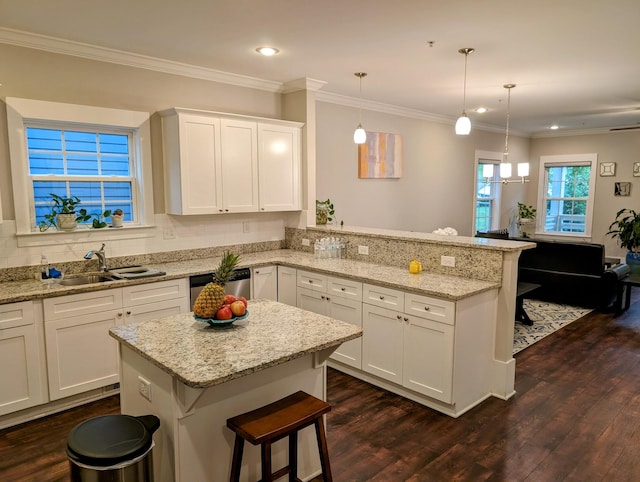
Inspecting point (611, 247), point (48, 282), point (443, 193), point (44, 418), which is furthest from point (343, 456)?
point (611, 247)

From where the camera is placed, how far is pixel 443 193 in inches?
285

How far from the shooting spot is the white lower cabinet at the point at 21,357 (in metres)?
2.92

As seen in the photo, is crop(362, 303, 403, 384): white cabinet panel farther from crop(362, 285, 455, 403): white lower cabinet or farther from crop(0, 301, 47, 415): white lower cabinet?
crop(0, 301, 47, 415): white lower cabinet

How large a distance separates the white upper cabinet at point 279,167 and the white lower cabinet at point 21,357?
2.26m

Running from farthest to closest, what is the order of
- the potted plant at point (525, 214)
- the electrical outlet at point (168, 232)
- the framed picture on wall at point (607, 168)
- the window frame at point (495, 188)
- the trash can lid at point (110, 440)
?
the potted plant at point (525, 214)
the framed picture on wall at point (607, 168)
the window frame at point (495, 188)
the electrical outlet at point (168, 232)
the trash can lid at point (110, 440)

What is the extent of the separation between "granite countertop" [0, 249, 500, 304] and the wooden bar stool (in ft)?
4.39

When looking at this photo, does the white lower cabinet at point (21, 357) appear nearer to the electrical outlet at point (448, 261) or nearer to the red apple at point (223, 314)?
the red apple at point (223, 314)

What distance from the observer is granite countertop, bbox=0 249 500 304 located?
3.04m

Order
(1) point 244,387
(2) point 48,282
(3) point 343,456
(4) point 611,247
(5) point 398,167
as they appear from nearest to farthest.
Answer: (1) point 244,387 < (3) point 343,456 < (2) point 48,282 < (5) point 398,167 < (4) point 611,247

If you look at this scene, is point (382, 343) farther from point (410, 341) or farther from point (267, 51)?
point (267, 51)

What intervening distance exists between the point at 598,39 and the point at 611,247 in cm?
637

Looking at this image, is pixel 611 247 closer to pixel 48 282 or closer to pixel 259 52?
pixel 259 52

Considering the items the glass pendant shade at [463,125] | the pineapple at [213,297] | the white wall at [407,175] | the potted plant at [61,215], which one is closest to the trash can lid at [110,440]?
the pineapple at [213,297]

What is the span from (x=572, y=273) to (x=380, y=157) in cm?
294
